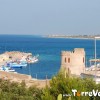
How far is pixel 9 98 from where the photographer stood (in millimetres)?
18953

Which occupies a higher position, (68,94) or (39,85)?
(68,94)

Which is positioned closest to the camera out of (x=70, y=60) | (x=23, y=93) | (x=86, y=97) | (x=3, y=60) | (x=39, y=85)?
(x=86, y=97)

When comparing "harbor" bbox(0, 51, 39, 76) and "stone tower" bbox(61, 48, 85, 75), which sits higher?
"stone tower" bbox(61, 48, 85, 75)

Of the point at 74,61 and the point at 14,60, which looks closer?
the point at 74,61

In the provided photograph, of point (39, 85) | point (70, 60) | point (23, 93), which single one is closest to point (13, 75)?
point (70, 60)

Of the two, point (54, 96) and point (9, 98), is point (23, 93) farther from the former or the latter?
point (54, 96)

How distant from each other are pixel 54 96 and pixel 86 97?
4.35 ft

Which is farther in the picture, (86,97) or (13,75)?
(13,75)

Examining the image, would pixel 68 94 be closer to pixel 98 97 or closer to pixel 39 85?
pixel 98 97

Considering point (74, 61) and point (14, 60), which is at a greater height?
point (74, 61)

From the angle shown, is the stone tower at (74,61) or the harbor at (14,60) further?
the harbor at (14,60)

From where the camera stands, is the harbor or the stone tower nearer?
the stone tower

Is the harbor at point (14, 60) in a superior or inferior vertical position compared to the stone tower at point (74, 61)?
inferior

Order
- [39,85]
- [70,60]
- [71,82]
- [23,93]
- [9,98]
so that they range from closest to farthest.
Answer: [71,82] < [9,98] < [23,93] < [39,85] < [70,60]
